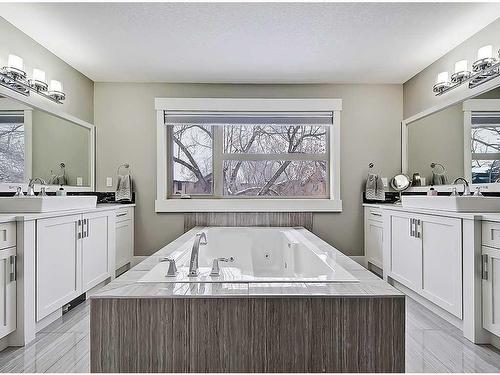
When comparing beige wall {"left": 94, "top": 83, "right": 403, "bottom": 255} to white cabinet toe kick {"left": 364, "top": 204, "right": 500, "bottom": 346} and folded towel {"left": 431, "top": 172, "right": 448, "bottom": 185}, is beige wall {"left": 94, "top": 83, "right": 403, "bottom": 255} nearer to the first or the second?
folded towel {"left": 431, "top": 172, "right": 448, "bottom": 185}

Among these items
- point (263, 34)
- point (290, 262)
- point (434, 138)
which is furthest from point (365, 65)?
point (290, 262)

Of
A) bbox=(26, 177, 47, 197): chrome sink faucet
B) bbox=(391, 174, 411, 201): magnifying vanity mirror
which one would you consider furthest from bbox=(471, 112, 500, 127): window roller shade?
bbox=(26, 177, 47, 197): chrome sink faucet

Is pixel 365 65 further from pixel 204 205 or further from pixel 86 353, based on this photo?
pixel 86 353

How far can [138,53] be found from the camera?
3604 millimetres

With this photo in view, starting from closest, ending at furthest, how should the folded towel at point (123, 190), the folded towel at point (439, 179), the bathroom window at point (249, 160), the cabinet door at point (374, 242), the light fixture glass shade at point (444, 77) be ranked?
the light fixture glass shade at point (444, 77), the folded towel at point (439, 179), the cabinet door at point (374, 242), the folded towel at point (123, 190), the bathroom window at point (249, 160)

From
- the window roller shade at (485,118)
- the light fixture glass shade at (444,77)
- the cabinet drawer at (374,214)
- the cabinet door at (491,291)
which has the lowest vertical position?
the cabinet door at (491,291)

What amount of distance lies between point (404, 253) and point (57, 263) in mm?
2728

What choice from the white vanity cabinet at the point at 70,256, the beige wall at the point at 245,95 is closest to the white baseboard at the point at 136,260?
the beige wall at the point at 245,95

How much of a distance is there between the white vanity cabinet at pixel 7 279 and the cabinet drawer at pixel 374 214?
10.5 ft

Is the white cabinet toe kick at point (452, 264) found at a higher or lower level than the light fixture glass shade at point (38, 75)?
lower

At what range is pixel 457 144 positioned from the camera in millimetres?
3438

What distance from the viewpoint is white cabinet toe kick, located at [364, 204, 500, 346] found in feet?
7.51

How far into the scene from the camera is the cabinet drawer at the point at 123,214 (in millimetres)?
4021

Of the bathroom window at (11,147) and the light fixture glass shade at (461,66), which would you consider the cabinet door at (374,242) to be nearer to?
the light fixture glass shade at (461,66)
